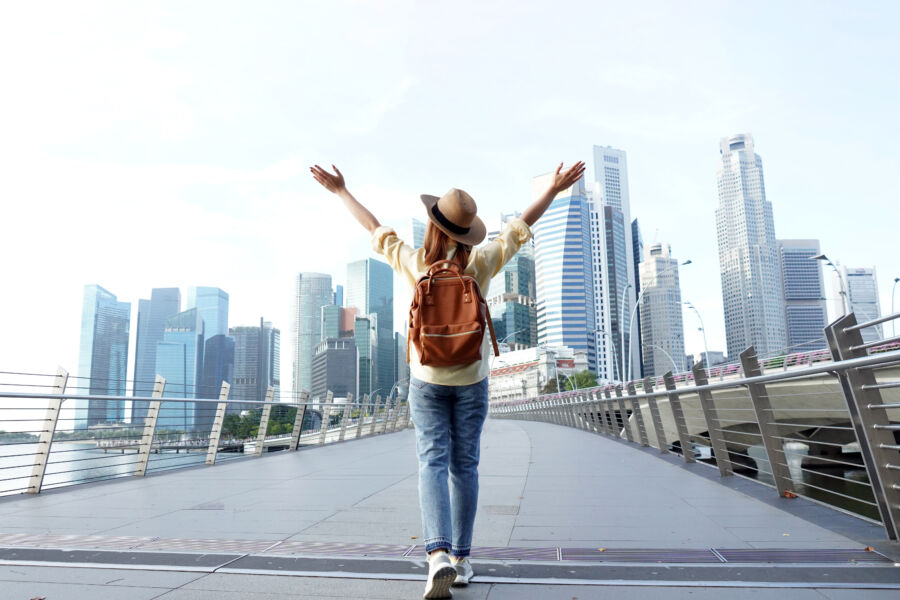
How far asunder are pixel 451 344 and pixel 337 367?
545 feet

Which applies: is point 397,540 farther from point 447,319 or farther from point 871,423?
point 871,423

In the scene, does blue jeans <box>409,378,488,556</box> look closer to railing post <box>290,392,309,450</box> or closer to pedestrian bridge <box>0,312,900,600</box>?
pedestrian bridge <box>0,312,900,600</box>

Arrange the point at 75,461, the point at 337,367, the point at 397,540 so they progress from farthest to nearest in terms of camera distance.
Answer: the point at 337,367, the point at 75,461, the point at 397,540

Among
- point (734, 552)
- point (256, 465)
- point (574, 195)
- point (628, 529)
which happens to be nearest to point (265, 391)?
point (256, 465)

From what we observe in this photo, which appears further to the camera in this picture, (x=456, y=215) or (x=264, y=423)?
(x=264, y=423)

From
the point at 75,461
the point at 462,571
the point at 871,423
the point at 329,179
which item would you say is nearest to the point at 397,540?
the point at 462,571

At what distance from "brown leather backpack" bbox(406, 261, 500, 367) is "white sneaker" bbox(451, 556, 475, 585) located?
84 cm

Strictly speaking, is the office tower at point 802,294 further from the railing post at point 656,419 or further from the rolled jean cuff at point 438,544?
the rolled jean cuff at point 438,544

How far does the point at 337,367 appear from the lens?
166m

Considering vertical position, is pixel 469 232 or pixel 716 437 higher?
pixel 469 232

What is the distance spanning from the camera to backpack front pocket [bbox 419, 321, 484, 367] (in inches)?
110

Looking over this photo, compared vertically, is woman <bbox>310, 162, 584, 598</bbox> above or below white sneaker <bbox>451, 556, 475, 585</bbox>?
above

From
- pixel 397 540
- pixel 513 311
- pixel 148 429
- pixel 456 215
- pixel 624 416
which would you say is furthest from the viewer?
pixel 513 311

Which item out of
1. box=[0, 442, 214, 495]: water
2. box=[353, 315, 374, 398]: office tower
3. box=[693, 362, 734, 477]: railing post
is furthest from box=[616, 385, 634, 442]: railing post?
box=[353, 315, 374, 398]: office tower
